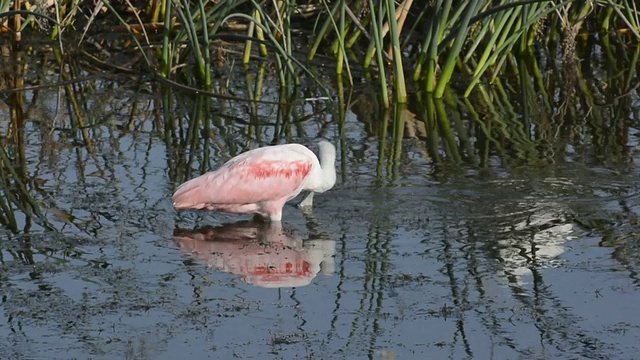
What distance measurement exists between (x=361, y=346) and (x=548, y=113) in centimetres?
640

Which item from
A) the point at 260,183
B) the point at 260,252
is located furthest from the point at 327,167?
the point at 260,252

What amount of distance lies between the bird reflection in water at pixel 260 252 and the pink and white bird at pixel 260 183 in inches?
5.8

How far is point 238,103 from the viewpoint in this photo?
12742 millimetres

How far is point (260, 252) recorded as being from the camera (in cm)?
802

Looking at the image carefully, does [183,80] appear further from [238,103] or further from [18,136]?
[18,136]

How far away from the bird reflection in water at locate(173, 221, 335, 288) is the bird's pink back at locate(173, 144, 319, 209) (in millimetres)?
200

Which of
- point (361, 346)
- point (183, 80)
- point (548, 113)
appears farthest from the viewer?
point (183, 80)

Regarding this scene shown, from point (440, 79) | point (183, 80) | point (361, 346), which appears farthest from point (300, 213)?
point (183, 80)

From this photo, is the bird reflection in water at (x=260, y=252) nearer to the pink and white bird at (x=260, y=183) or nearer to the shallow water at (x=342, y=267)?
the shallow water at (x=342, y=267)

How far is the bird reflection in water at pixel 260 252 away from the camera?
7.50 meters

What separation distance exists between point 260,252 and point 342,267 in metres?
0.63

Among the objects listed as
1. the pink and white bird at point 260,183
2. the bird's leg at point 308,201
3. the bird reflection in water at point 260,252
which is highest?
the pink and white bird at point 260,183

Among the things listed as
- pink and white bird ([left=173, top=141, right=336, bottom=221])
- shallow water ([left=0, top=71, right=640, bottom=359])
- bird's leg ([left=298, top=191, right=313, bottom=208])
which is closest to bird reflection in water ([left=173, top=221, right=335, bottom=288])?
shallow water ([left=0, top=71, right=640, bottom=359])

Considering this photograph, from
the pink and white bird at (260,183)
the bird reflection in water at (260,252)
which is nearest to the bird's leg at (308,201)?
the pink and white bird at (260,183)
